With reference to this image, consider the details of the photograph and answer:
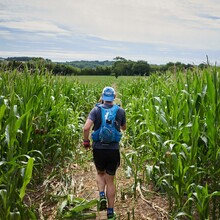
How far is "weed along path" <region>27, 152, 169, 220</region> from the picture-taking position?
3.97 metres

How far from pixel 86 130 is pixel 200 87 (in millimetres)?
1602

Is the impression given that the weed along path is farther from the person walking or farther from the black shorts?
the black shorts

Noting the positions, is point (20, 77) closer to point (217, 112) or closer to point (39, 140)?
point (39, 140)

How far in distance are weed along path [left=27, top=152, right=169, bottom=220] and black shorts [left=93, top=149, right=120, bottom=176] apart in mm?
543

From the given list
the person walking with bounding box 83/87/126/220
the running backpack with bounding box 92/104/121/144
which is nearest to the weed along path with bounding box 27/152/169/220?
the person walking with bounding box 83/87/126/220

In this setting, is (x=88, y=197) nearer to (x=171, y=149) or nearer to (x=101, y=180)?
(x=101, y=180)

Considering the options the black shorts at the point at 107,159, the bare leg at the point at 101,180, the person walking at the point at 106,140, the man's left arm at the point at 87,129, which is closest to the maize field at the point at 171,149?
the bare leg at the point at 101,180

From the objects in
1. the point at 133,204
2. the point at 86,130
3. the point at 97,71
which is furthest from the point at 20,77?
the point at 97,71

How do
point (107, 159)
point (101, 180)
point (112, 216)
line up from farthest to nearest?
point (101, 180) → point (107, 159) → point (112, 216)

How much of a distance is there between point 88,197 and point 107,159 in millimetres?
964

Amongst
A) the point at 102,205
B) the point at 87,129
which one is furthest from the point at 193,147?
the point at 102,205

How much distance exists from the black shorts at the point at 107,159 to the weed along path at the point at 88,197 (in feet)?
1.78

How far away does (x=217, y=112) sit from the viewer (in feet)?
11.4

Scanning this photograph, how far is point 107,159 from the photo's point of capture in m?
4.04
